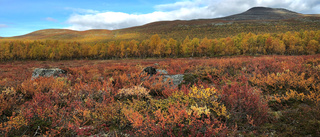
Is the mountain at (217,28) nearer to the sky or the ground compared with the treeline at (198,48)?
nearer to the sky

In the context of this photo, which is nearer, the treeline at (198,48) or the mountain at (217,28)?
the treeline at (198,48)

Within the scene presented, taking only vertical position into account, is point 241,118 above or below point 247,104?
below

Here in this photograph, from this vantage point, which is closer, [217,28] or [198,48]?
[198,48]

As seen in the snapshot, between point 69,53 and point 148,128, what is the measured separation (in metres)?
71.6

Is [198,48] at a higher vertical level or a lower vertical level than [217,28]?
lower

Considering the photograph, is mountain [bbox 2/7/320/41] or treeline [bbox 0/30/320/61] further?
mountain [bbox 2/7/320/41]

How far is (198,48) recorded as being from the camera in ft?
178

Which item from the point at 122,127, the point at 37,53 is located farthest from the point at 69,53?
the point at 122,127

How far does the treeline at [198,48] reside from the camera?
1865 inches

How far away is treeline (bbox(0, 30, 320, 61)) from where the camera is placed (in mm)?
47375

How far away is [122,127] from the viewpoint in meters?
3.61

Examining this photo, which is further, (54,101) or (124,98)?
(124,98)

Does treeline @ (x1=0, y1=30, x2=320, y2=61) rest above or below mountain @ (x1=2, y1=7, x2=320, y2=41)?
below

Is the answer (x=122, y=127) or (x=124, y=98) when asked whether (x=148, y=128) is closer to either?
(x=122, y=127)
